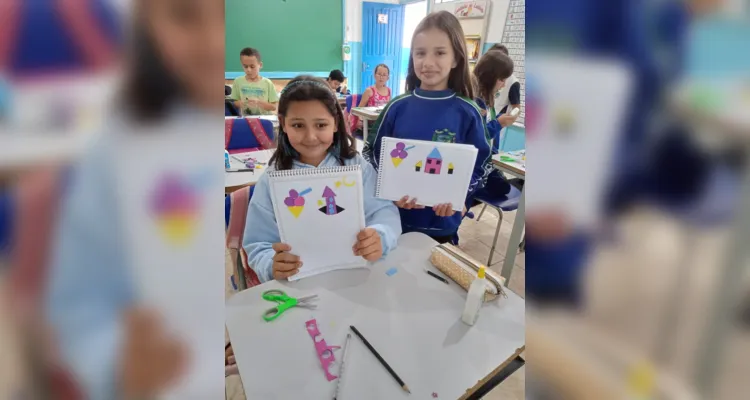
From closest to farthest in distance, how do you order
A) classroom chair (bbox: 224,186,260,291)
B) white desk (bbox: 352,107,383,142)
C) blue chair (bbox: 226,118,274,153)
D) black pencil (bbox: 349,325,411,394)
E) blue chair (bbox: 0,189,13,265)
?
blue chair (bbox: 0,189,13,265)
black pencil (bbox: 349,325,411,394)
classroom chair (bbox: 224,186,260,291)
blue chair (bbox: 226,118,274,153)
white desk (bbox: 352,107,383,142)

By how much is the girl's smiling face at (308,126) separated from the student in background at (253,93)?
8.67 feet

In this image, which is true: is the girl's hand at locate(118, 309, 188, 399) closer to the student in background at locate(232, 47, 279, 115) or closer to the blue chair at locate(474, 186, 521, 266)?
the blue chair at locate(474, 186, 521, 266)

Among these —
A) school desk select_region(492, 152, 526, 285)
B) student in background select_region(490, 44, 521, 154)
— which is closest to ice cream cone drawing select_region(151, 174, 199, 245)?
school desk select_region(492, 152, 526, 285)

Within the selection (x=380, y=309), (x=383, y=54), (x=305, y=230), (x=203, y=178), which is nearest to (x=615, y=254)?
(x=203, y=178)

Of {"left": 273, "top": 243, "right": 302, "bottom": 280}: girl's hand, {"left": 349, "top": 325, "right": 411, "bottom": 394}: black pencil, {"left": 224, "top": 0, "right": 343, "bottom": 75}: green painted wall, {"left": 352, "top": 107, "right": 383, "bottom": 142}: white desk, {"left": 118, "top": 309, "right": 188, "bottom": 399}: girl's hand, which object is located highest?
{"left": 224, "top": 0, "right": 343, "bottom": 75}: green painted wall

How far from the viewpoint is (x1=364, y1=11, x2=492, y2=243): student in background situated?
5.09 feet

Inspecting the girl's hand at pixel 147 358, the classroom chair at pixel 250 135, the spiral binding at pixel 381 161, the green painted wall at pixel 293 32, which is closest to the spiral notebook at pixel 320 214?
the spiral binding at pixel 381 161

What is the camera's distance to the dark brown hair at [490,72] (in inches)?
117

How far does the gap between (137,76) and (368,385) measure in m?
0.75

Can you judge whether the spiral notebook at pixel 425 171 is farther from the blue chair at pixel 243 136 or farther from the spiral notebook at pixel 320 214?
the blue chair at pixel 243 136

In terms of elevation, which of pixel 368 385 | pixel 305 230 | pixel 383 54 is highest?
pixel 383 54

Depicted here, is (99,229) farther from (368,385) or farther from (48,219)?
(368,385)

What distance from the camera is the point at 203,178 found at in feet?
0.58

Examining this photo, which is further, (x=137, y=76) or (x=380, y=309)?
(x=380, y=309)
